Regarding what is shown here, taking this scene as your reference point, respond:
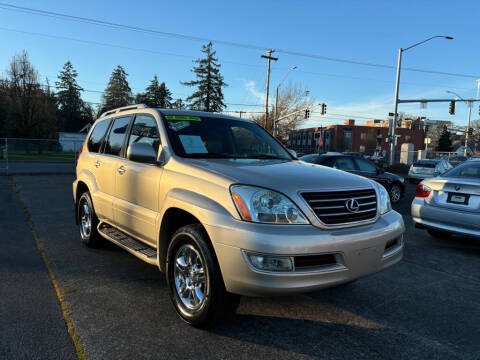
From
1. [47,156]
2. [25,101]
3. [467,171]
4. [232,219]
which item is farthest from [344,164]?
[25,101]

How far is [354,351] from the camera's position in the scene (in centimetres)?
267

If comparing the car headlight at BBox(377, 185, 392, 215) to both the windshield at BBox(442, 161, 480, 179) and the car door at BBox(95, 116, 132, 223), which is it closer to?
the car door at BBox(95, 116, 132, 223)

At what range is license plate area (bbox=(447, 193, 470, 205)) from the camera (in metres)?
5.45

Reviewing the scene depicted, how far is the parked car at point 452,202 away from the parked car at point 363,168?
432 cm

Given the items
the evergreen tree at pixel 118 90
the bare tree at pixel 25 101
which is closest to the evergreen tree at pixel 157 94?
the evergreen tree at pixel 118 90

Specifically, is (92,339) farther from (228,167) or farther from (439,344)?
(439,344)

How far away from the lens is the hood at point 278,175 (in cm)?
276

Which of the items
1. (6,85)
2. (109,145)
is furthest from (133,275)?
(6,85)

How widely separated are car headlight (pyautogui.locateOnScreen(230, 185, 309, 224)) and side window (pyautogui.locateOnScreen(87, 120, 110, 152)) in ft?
10.4

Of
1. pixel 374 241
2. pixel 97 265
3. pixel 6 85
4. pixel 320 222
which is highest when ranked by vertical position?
pixel 6 85

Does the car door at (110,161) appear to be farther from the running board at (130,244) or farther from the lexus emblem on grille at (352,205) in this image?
the lexus emblem on grille at (352,205)

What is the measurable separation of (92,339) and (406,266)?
3965mm

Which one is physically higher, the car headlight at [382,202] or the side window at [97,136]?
the side window at [97,136]

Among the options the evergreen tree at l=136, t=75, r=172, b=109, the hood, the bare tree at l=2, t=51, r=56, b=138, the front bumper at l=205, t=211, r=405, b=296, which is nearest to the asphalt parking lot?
the front bumper at l=205, t=211, r=405, b=296
